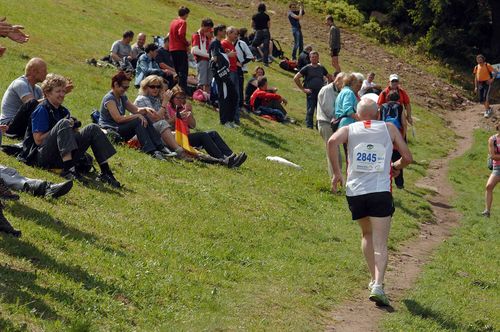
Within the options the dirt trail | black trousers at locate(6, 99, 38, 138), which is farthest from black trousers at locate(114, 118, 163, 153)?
the dirt trail

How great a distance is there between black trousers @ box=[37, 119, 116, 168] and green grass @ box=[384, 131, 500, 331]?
174 inches

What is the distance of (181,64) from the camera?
20938 millimetres

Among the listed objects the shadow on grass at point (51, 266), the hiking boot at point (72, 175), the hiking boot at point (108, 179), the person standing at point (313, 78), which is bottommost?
the person standing at point (313, 78)

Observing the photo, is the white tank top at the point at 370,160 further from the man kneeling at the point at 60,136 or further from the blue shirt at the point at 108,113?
the blue shirt at the point at 108,113

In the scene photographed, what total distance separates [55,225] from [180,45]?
11.7 meters

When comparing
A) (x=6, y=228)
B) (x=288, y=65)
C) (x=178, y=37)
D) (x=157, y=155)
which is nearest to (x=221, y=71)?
(x=178, y=37)

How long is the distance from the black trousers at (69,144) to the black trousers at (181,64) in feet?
29.4

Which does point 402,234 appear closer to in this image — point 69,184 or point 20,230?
point 69,184

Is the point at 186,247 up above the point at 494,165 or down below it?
above

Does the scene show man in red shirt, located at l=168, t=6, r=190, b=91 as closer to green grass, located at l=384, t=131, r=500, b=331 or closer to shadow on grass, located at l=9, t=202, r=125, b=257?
green grass, located at l=384, t=131, r=500, b=331

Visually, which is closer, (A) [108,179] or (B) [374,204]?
(B) [374,204]

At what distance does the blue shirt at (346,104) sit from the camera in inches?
593

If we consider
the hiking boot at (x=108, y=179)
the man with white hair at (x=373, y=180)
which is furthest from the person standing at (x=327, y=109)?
the man with white hair at (x=373, y=180)

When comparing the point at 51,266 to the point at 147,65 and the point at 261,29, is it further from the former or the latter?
the point at 261,29
